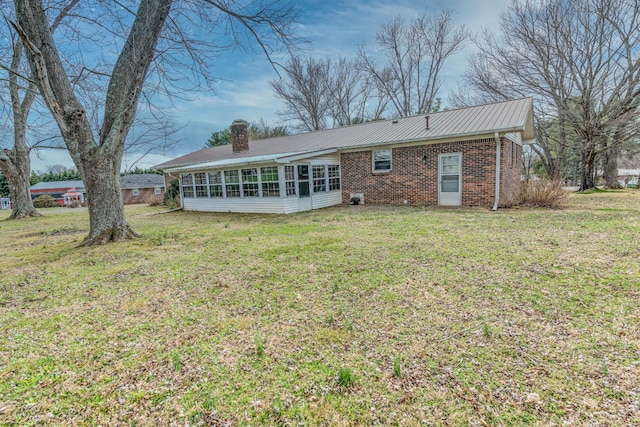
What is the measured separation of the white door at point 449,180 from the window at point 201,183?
1010 cm

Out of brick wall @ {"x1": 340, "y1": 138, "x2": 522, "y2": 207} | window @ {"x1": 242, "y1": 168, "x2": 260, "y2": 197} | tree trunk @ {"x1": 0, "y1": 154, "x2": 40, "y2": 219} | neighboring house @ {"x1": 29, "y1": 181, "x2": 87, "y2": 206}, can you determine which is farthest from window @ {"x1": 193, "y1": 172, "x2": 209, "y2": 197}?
neighboring house @ {"x1": 29, "y1": 181, "x2": 87, "y2": 206}

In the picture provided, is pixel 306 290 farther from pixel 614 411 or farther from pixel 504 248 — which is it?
pixel 504 248

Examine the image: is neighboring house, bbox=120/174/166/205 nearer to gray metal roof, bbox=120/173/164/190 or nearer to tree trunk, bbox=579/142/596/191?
gray metal roof, bbox=120/173/164/190

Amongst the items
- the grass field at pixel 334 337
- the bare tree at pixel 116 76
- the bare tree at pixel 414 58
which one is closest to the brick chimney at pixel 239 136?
the bare tree at pixel 116 76

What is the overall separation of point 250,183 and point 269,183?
108cm

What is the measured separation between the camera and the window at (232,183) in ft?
44.3

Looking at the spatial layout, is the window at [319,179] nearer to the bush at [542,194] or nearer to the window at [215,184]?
the window at [215,184]

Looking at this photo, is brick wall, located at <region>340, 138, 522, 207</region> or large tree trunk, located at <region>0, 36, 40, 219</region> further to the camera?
large tree trunk, located at <region>0, 36, 40, 219</region>

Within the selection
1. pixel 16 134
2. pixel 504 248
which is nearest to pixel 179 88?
pixel 504 248

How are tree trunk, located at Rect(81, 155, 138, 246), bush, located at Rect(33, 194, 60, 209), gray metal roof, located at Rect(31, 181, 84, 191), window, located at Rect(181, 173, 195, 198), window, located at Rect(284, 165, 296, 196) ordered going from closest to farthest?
tree trunk, located at Rect(81, 155, 138, 246)
window, located at Rect(284, 165, 296, 196)
window, located at Rect(181, 173, 195, 198)
bush, located at Rect(33, 194, 60, 209)
gray metal roof, located at Rect(31, 181, 84, 191)

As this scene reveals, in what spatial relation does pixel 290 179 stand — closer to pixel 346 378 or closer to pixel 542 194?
pixel 542 194

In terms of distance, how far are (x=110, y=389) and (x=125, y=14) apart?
24.9 ft

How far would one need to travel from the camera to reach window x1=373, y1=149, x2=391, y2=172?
1301cm

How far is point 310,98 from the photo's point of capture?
28219 millimetres
